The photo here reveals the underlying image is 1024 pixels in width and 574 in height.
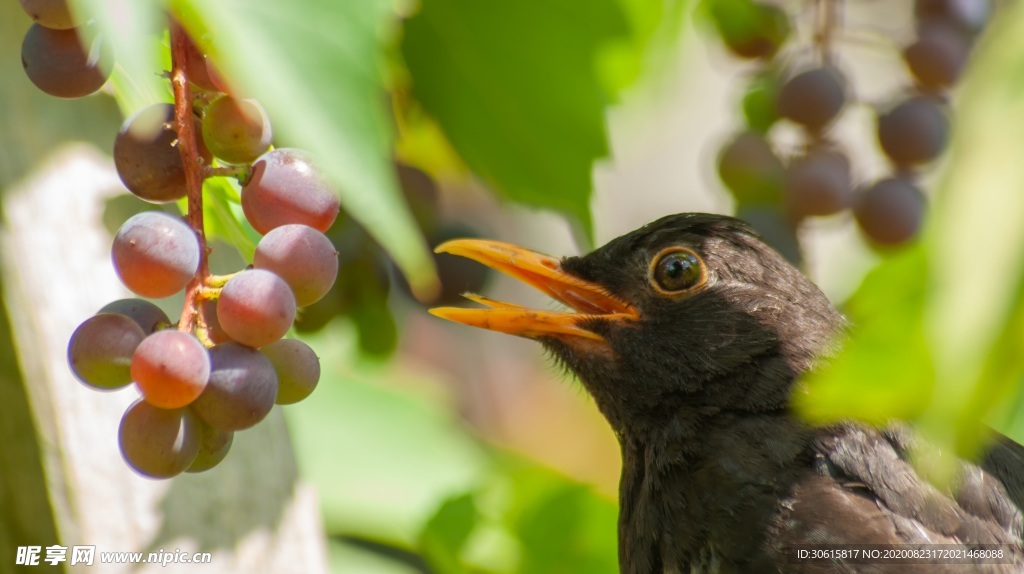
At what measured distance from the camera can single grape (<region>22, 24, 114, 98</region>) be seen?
40.9 inches

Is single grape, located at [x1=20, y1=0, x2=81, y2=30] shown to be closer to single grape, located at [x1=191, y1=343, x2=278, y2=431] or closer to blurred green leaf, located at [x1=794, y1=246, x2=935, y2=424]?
single grape, located at [x1=191, y1=343, x2=278, y2=431]

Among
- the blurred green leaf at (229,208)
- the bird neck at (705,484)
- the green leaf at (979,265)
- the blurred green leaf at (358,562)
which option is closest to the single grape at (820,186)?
the bird neck at (705,484)

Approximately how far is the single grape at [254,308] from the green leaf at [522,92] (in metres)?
0.70

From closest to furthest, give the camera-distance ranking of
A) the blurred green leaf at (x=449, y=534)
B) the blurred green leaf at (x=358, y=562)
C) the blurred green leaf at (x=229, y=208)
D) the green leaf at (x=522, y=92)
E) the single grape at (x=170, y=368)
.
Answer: the single grape at (x=170, y=368)
the blurred green leaf at (x=229, y=208)
the green leaf at (x=522, y=92)
the blurred green leaf at (x=449, y=534)
the blurred green leaf at (x=358, y=562)

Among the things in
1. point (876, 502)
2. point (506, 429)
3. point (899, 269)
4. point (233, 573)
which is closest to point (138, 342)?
point (899, 269)

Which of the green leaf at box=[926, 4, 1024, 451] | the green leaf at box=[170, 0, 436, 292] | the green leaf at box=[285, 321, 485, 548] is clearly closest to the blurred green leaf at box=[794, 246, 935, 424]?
the green leaf at box=[926, 4, 1024, 451]

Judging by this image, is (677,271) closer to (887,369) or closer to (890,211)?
(890,211)

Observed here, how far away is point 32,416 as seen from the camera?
1.65 m

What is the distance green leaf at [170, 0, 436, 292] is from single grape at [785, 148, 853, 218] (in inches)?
58.9

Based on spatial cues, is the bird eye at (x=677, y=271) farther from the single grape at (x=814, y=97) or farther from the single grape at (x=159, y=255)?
the single grape at (x=159, y=255)

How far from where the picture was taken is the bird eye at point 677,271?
2.41 metres

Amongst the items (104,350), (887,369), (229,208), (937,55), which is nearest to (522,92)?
(229,208)

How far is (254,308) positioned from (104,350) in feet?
0.49

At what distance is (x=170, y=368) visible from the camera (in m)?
0.94
